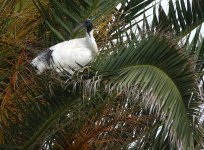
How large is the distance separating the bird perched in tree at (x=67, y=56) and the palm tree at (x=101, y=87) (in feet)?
0.37

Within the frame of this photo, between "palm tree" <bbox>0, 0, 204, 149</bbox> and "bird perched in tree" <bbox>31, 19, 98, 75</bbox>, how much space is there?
0.37 ft

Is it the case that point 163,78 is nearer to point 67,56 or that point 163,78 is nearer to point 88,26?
point 67,56

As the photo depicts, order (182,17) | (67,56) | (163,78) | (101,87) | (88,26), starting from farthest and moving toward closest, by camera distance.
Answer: (182,17) < (88,26) < (67,56) < (101,87) < (163,78)

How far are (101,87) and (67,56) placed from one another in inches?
27.1

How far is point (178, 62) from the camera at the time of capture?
159 inches

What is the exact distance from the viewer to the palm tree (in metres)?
3.97

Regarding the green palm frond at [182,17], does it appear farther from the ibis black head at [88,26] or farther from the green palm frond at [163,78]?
the green palm frond at [163,78]

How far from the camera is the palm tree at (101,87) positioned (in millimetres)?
3971

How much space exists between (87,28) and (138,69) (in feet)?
4.11

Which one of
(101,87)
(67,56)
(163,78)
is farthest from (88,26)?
(163,78)

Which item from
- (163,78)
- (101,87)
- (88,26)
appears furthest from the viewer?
(88,26)

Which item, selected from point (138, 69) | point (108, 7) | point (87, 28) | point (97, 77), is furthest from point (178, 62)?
point (108, 7)

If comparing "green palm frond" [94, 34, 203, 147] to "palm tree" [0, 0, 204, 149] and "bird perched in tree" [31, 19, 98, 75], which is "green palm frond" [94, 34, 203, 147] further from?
"bird perched in tree" [31, 19, 98, 75]

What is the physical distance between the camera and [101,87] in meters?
4.28
